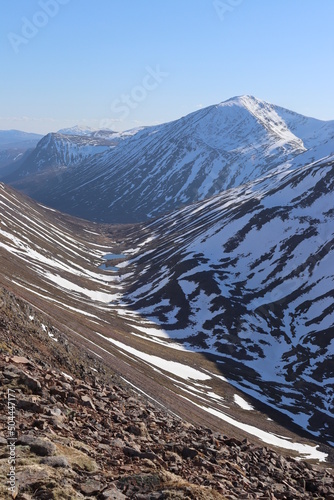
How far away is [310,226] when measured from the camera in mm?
166500

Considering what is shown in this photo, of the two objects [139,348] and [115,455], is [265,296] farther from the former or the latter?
[115,455]

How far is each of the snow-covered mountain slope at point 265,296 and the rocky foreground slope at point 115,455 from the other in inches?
2524

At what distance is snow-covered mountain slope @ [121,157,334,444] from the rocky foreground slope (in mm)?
64118

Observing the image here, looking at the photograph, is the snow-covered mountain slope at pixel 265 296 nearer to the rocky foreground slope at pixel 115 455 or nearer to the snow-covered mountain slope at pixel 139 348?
the snow-covered mountain slope at pixel 139 348

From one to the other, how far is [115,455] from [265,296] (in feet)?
422

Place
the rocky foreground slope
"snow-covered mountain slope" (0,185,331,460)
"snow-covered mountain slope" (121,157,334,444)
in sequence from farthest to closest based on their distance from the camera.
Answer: "snow-covered mountain slope" (121,157,334,444) < "snow-covered mountain slope" (0,185,331,460) < the rocky foreground slope

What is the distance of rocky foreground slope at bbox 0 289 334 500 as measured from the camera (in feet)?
44.8

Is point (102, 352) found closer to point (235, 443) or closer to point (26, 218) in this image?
point (235, 443)

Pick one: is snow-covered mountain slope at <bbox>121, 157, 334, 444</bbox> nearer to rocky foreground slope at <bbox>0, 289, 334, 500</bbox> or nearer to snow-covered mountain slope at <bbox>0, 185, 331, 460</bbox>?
snow-covered mountain slope at <bbox>0, 185, 331, 460</bbox>

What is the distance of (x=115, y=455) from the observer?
16609 mm

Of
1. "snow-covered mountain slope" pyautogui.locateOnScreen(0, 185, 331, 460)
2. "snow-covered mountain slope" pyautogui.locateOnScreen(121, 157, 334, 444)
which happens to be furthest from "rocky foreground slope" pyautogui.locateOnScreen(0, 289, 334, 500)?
"snow-covered mountain slope" pyautogui.locateOnScreen(121, 157, 334, 444)

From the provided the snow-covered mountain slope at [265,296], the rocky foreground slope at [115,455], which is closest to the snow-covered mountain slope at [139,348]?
the snow-covered mountain slope at [265,296]

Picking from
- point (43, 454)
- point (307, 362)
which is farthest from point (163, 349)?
point (43, 454)

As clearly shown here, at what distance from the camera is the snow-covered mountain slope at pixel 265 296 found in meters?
102
